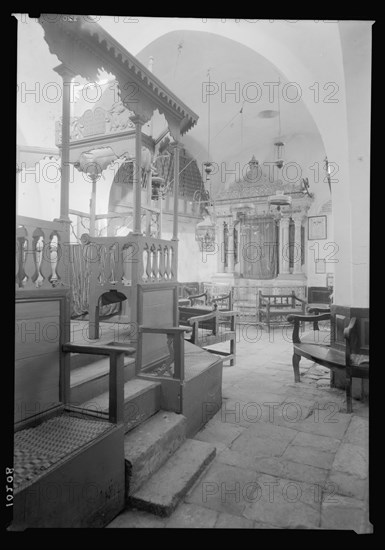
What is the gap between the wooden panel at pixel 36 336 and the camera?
2.25 metres

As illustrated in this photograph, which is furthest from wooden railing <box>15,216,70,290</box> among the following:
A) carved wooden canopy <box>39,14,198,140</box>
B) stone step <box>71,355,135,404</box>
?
carved wooden canopy <box>39,14,198,140</box>

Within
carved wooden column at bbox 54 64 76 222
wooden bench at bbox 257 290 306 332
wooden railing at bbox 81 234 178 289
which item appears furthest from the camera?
wooden bench at bbox 257 290 306 332

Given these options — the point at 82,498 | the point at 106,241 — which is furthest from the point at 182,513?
the point at 106,241

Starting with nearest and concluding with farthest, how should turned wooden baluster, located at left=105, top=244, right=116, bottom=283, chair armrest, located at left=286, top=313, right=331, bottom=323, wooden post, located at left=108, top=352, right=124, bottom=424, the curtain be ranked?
wooden post, located at left=108, top=352, right=124, bottom=424 < turned wooden baluster, located at left=105, top=244, right=116, bottom=283 < chair armrest, located at left=286, top=313, right=331, bottom=323 < the curtain

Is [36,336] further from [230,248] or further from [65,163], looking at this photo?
[230,248]

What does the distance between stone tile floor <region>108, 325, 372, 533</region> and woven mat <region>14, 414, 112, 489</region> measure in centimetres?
56

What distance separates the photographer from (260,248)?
12312 mm

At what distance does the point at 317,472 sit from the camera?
9.32 feet

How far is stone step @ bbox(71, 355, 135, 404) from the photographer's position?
276 cm

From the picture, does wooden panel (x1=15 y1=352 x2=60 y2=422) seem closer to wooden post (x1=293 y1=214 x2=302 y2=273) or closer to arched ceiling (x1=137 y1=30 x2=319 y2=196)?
arched ceiling (x1=137 y1=30 x2=319 y2=196)

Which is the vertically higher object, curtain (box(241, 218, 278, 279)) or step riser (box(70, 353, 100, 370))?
curtain (box(241, 218, 278, 279))

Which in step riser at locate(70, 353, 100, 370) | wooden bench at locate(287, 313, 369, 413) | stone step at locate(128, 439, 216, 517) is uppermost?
step riser at locate(70, 353, 100, 370)

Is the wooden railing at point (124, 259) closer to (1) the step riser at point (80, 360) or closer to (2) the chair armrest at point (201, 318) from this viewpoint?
(1) the step riser at point (80, 360)
